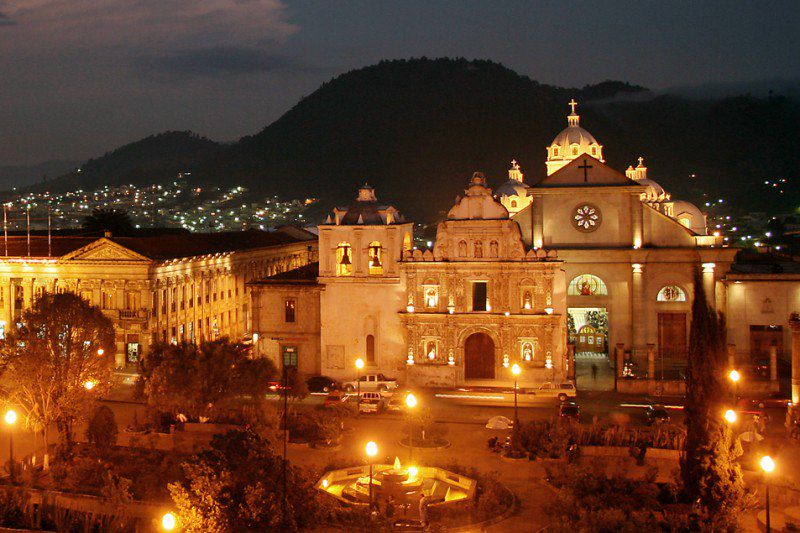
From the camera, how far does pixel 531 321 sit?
2024 inches

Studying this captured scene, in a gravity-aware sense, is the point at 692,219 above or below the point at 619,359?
above

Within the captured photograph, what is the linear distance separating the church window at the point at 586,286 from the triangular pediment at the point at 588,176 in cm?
686

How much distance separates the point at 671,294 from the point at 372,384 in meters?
22.9

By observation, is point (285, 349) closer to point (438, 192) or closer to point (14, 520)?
point (14, 520)

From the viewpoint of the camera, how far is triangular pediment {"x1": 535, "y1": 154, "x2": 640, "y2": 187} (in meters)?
58.4

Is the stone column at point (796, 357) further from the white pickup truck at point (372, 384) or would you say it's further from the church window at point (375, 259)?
the church window at point (375, 259)

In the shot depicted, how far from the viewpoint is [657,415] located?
4247 cm

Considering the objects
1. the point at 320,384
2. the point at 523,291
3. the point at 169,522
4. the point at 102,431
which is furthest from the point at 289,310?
the point at 169,522

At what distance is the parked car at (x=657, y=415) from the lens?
41.5 metres

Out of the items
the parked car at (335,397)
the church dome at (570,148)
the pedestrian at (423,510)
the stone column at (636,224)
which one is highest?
the church dome at (570,148)

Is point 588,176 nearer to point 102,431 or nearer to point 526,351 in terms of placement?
point 526,351

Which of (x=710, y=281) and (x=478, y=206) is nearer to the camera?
(x=478, y=206)

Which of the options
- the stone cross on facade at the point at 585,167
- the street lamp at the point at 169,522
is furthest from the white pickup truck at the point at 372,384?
the street lamp at the point at 169,522

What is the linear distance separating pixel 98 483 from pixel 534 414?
23.8 metres
